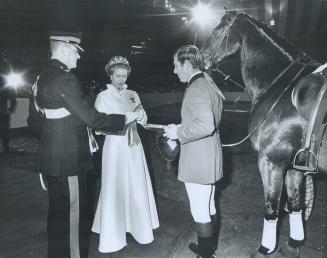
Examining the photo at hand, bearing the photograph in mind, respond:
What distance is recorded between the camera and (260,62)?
3.53 meters

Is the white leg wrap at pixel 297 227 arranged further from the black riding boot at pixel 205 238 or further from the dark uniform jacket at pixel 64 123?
the dark uniform jacket at pixel 64 123

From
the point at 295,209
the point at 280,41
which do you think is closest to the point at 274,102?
the point at 280,41

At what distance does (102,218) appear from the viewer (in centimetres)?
343

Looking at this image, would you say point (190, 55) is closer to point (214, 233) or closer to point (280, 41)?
point (280, 41)

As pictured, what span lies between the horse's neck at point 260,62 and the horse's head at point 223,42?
0.44ft

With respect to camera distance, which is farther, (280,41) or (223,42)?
(223,42)

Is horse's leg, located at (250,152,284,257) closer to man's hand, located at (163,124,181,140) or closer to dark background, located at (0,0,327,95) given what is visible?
man's hand, located at (163,124,181,140)

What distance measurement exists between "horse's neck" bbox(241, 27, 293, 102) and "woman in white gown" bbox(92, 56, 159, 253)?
54.9 inches

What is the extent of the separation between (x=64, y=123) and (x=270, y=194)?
7.32 ft

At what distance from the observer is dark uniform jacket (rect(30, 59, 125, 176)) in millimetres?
2533

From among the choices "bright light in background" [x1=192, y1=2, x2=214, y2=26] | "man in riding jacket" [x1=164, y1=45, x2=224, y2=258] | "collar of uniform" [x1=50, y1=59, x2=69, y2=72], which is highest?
"bright light in background" [x1=192, y1=2, x2=214, y2=26]

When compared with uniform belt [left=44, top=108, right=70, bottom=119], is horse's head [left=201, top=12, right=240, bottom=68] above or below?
above

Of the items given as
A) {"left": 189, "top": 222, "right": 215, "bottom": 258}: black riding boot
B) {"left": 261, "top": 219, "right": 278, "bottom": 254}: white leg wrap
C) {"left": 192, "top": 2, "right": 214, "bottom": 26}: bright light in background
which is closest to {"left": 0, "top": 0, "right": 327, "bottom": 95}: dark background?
{"left": 192, "top": 2, "right": 214, "bottom": 26}: bright light in background

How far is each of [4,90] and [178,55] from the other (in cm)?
716
